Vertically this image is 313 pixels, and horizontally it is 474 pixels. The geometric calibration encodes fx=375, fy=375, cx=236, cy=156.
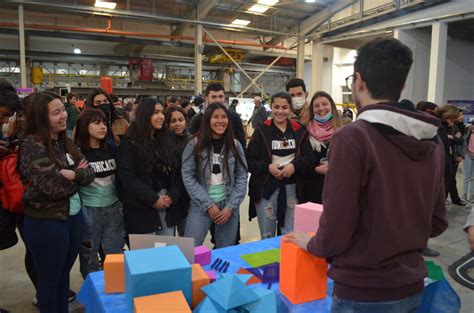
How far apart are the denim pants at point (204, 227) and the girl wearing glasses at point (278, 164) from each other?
11.0 inches

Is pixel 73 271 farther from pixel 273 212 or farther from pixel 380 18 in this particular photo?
pixel 380 18

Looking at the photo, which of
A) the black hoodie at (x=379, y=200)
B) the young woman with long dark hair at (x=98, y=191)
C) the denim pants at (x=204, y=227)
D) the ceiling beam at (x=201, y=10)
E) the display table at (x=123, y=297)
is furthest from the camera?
the ceiling beam at (x=201, y=10)

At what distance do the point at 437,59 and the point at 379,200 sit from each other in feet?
23.8

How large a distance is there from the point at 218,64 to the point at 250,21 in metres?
3.27

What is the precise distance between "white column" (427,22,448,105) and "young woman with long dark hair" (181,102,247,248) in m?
6.15

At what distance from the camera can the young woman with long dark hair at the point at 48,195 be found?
175 centimetres

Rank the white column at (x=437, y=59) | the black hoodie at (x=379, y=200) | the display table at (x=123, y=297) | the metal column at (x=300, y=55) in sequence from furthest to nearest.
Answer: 1. the metal column at (x=300, y=55)
2. the white column at (x=437, y=59)
3. the display table at (x=123, y=297)
4. the black hoodie at (x=379, y=200)

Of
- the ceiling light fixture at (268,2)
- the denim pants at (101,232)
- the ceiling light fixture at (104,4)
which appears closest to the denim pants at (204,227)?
the denim pants at (101,232)

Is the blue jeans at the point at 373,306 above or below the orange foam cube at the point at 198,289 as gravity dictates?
above

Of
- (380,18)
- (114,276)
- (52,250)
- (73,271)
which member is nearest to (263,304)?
(114,276)

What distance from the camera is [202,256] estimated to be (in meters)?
1.64

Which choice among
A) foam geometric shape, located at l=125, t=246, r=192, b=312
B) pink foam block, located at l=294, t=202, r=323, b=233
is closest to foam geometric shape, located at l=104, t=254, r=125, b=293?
foam geometric shape, located at l=125, t=246, r=192, b=312

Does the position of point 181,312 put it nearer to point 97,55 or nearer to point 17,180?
point 17,180

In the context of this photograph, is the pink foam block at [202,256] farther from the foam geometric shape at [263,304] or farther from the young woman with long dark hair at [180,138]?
the young woman with long dark hair at [180,138]
